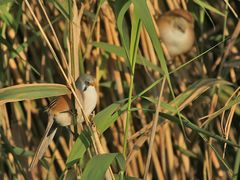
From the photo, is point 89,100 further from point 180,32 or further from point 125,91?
point 180,32

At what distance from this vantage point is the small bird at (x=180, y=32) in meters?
2.30

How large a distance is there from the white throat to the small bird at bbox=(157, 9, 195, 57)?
74cm

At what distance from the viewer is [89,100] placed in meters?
1.54

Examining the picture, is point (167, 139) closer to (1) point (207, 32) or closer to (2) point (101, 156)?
(1) point (207, 32)

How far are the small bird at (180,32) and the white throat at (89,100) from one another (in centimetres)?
74

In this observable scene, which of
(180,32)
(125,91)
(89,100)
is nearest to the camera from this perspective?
(89,100)

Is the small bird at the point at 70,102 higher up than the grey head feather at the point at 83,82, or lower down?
lower down

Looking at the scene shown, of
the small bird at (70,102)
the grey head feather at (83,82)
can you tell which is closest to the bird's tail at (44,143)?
the small bird at (70,102)

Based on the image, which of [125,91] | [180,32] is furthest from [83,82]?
[180,32]

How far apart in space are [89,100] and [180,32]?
117 cm

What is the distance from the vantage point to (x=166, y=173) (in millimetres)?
2168

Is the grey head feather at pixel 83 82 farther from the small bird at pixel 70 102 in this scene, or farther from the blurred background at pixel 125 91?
the blurred background at pixel 125 91

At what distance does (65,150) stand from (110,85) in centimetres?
29

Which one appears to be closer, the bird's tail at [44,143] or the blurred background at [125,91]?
the bird's tail at [44,143]
